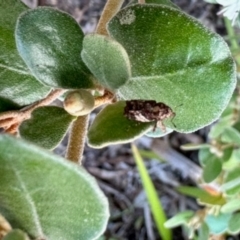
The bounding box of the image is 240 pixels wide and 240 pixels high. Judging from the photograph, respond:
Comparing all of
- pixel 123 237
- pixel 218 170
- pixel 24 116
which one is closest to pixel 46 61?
pixel 24 116

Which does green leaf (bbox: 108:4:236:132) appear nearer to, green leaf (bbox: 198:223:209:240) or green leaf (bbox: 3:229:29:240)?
green leaf (bbox: 3:229:29:240)

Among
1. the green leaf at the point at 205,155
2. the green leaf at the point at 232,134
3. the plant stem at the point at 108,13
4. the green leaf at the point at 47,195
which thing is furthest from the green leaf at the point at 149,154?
the green leaf at the point at 47,195

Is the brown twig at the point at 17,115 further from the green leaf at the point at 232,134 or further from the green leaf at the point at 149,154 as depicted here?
the green leaf at the point at 149,154

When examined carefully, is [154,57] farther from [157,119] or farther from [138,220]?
[138,220]

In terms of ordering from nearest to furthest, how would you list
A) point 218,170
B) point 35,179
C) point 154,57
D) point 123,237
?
point 35,179, point 154,57, point 218,170, point 123,237

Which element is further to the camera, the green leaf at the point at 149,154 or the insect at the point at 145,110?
the green leaf at the point at 149,154
